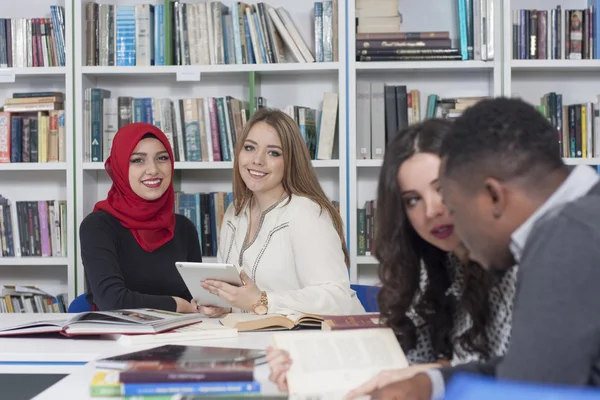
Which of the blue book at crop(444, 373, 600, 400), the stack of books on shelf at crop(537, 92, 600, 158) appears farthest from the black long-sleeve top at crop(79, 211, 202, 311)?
the blue book at crop(444, 373, 600, 400)

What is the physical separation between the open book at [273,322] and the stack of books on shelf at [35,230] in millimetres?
1707

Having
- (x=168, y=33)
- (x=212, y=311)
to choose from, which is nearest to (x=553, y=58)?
(x=168, y=33)

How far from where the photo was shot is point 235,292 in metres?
2.13

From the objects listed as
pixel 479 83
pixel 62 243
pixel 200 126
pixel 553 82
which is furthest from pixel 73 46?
pixel 553 82

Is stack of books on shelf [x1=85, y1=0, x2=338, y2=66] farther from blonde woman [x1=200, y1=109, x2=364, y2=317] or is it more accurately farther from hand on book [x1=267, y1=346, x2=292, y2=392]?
hand on book [x1=267, y1=346, x2=292, y2=392]

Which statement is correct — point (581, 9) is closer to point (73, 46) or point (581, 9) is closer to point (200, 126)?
point (200, 126)

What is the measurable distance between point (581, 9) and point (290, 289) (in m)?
1.97

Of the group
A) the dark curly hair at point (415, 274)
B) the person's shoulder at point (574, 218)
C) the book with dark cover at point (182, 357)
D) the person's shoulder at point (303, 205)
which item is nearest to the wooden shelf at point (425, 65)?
the person's shoulder at point (303, 205)

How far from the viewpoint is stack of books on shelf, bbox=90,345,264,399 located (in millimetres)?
1212

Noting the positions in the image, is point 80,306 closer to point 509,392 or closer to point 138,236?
point 138,236

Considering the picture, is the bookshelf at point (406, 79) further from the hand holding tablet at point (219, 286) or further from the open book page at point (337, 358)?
the open book page at point (337, 358)

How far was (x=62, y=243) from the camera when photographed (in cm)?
348

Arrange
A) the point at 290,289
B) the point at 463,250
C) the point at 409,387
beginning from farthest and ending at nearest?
the point at 290,289, the point at 463,250, the point at 409,387

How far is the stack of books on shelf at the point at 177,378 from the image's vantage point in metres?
→ 1.21
